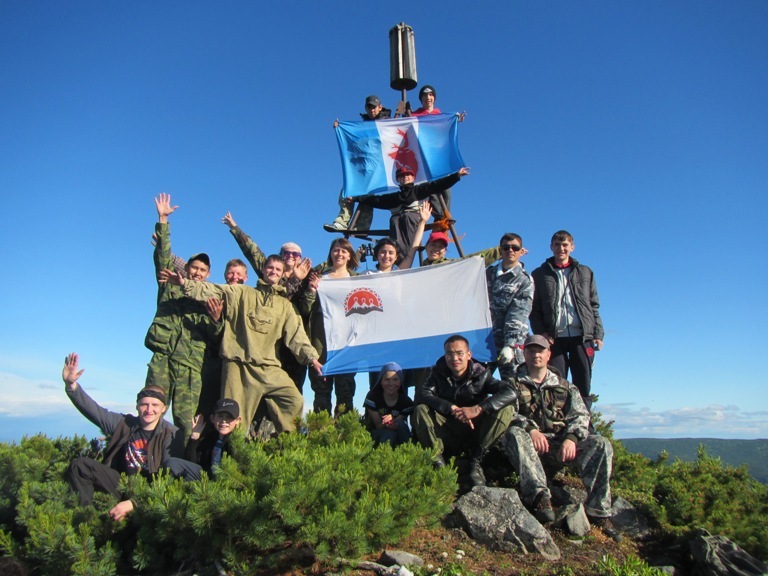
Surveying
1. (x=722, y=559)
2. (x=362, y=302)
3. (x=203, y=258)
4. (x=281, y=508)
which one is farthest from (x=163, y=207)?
(x=722, y=559)

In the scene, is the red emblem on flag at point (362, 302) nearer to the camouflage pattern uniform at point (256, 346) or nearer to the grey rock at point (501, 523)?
the camouflage pattern uniform at point (256, 346)

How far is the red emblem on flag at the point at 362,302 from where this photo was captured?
8.99 metres

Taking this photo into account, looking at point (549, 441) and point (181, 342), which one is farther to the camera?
point (181, 342)

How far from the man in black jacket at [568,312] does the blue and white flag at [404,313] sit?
0.84 meters

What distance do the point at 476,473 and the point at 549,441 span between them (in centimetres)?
87

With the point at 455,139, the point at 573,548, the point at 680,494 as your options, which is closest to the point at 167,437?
the point at 573,548

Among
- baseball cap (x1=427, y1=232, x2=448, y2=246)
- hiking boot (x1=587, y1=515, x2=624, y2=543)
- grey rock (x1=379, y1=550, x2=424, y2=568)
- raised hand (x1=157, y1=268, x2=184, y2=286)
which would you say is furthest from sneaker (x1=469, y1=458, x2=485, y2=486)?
baseball cap (x1=427, y1=232, x2=448, y2=246)

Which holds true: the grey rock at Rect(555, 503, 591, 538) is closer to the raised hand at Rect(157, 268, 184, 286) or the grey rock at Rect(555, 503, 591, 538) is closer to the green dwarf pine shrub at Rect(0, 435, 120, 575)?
the green dwarf pine shrub at Rect(0, 435, 120, 575)

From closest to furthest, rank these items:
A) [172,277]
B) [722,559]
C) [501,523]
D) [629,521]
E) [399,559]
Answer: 1. [399,559]
2. [722,559]
3. [501,523]
4. [629,521]
5. [172,277]

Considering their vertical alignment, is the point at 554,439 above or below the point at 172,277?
below

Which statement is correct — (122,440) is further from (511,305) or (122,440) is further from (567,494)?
(511,305)

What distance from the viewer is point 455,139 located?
40.5ft

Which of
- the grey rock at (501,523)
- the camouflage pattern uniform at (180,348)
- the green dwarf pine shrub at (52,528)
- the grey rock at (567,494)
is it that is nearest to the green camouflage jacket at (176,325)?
the camouflage pattern uniform at (180,348)

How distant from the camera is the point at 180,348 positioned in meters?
7.35
